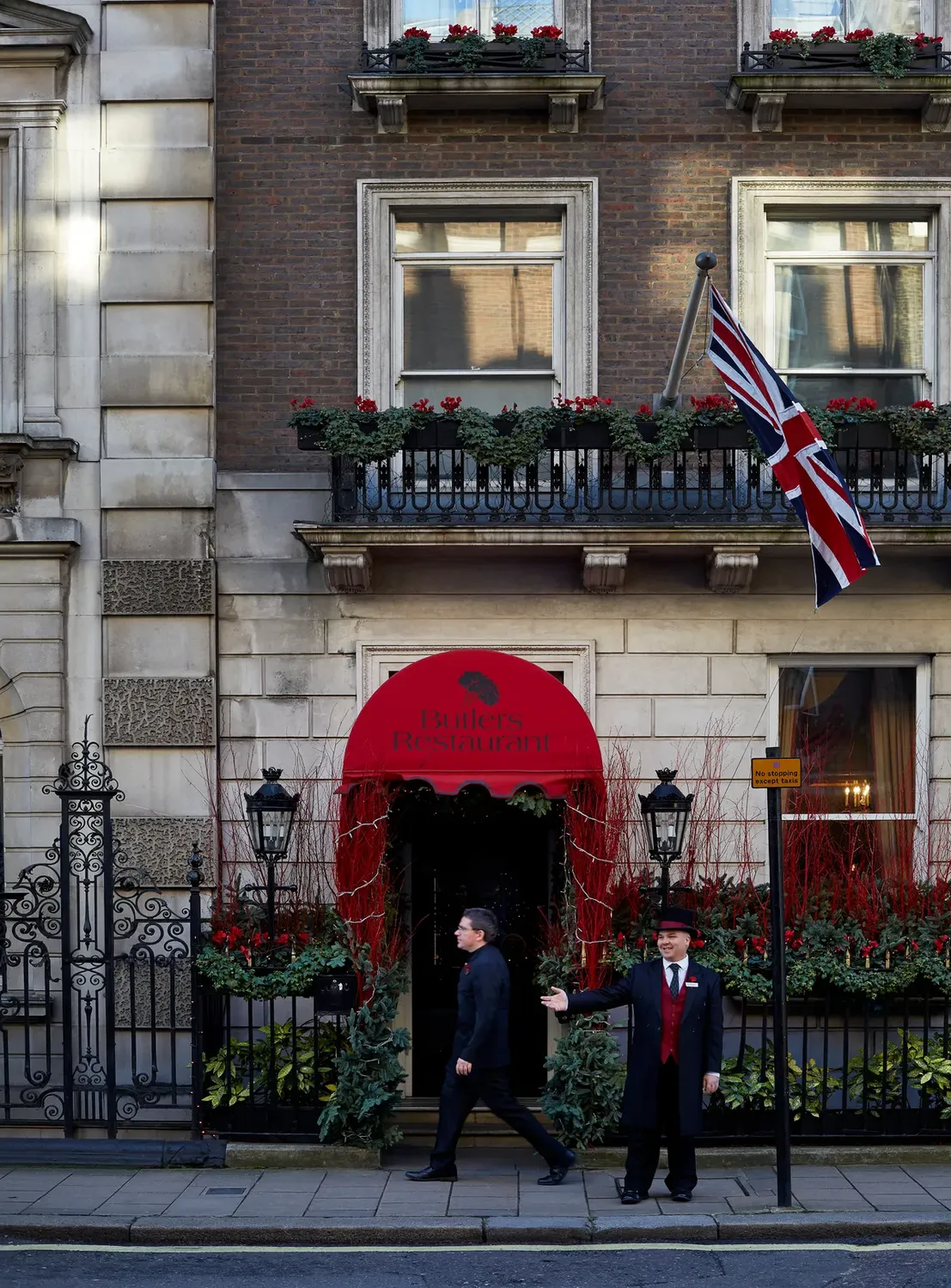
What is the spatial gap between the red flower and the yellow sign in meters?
3.94

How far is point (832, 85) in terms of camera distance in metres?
12.6

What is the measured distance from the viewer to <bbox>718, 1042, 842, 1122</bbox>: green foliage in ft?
34.6

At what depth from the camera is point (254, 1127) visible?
34.9ft

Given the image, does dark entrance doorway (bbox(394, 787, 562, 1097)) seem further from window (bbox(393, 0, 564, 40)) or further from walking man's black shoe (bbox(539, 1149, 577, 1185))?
window (bbox(393, 0, 564, 40))

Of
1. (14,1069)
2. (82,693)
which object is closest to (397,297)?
(82,693)

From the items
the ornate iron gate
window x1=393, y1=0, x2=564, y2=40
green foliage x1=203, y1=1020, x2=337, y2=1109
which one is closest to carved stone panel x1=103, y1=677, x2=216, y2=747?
the ornate iron gate

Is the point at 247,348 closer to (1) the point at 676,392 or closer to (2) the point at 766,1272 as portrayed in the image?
(1) the point at 676,392

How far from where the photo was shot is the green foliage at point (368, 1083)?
33.9 feet

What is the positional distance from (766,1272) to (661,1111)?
153cm

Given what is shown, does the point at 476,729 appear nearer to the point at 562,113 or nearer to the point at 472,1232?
the point at 472,1232

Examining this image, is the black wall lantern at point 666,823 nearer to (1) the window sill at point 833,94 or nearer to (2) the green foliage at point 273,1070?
(2) the green foliage at point 273,1070

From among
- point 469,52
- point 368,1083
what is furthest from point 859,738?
point 469,52

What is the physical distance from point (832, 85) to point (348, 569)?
19.0 feet

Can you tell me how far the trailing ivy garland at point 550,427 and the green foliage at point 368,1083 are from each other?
435cm
